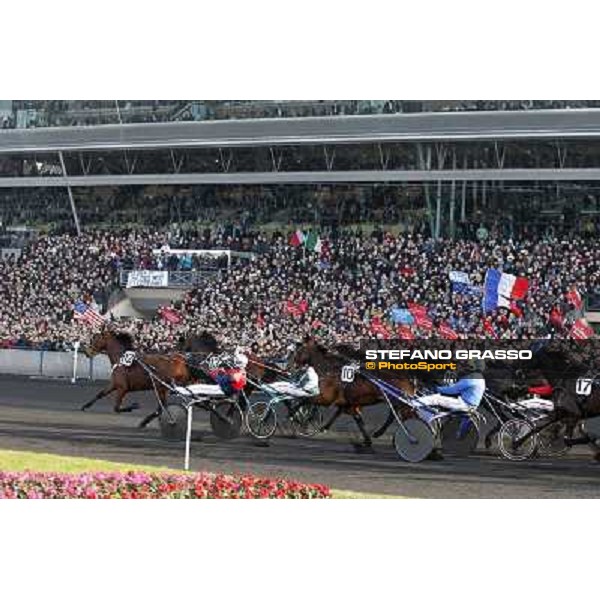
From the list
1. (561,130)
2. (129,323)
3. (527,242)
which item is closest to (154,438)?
(129,323)

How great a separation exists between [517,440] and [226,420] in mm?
3997

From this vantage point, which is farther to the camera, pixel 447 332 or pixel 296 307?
pixel 296 307

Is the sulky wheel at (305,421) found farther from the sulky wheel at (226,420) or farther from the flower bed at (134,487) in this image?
the flower bed at (134,487)

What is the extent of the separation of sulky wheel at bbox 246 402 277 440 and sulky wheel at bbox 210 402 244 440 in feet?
0.47

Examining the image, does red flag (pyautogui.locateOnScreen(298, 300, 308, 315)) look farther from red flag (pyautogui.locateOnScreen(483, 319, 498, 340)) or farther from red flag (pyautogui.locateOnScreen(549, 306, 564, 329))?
red flag (pyautogui.locateOnScreen(549, 306, 564, 329))

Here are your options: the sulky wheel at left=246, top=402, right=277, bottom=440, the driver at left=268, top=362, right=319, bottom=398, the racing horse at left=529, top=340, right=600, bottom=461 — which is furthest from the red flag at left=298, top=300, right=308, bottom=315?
the racing horse at left=529, top=340, right=600, bottom=461

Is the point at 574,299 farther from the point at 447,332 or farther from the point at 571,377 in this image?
the point at 447,332

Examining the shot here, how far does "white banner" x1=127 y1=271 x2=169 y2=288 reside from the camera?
1927 centimetres

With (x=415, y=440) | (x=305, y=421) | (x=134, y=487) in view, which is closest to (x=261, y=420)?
(x=305, y=421)

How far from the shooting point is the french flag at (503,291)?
1817cm

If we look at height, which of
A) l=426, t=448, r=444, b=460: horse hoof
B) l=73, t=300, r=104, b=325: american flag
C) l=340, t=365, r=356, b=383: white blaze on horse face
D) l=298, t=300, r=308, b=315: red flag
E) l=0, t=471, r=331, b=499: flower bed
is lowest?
l=0, t=471, r=331, b=499: flower bed

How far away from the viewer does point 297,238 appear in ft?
64.0

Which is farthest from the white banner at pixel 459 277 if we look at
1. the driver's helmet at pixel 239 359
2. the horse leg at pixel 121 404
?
the horse leg at pixel 121 404
